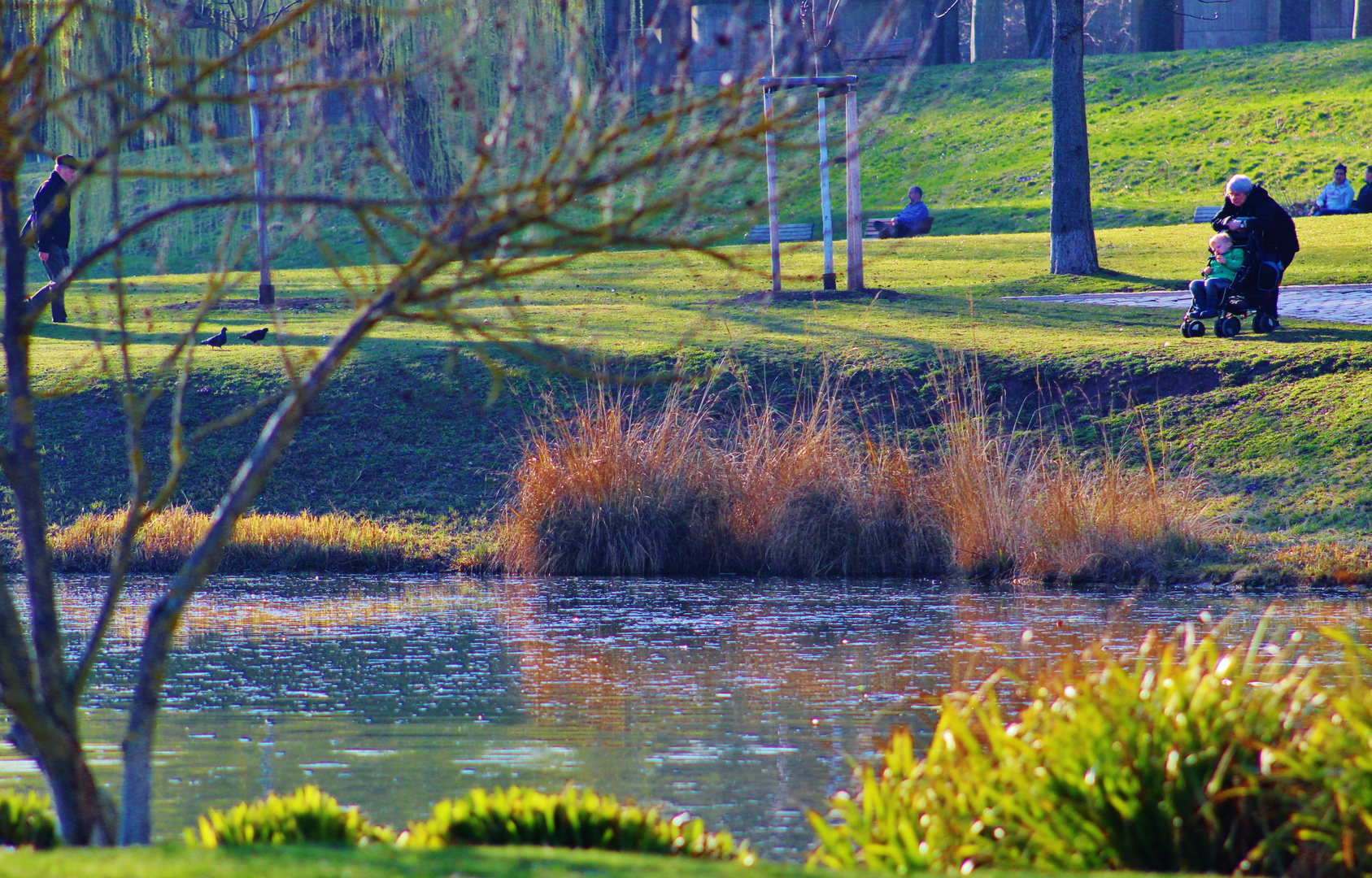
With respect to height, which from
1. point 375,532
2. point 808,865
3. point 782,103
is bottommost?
point 375,532

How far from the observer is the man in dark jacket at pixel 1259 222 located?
15891 millimetres

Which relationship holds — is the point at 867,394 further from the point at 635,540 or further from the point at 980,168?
the point at 980,168

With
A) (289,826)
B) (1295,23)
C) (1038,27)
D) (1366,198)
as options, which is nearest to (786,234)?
(1366,198)

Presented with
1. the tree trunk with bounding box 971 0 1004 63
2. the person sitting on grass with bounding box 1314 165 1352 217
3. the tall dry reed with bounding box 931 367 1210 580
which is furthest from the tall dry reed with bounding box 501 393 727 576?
the tree trunk with bounding box 971 0 1004 63

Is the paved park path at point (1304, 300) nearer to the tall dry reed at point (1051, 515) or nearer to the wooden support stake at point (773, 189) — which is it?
the wooden support stake at point (773, 189)

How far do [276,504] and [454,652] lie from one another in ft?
21.1

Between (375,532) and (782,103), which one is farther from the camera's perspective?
(375,532)

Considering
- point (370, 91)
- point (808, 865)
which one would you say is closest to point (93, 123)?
point (370, 91)

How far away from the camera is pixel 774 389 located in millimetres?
16906

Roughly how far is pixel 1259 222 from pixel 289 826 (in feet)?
45.1

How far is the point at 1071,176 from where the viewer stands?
23.8 metres

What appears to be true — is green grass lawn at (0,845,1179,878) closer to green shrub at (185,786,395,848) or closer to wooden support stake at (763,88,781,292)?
green shrub at (185,786,395,848)

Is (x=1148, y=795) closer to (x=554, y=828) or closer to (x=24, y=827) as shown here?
(x=554, y=828)

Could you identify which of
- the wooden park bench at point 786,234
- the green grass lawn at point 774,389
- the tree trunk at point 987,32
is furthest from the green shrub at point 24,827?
the tree trunk at point 987,32
